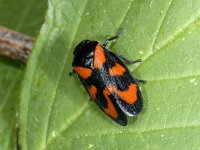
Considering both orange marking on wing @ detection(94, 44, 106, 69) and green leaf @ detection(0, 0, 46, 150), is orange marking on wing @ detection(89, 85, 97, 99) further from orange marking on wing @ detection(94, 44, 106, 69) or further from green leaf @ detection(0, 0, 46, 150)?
green leaf @ detection(0, 0, 46, 150)

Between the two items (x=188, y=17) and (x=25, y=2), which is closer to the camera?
(x=188, y=17)

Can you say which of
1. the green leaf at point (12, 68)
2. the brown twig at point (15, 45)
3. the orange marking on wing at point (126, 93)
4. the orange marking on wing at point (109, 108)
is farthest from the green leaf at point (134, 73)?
the green leaf at point (12, 68)

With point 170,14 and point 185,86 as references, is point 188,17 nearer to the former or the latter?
point 170,14

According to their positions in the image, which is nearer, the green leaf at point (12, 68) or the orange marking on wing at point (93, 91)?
the orange marking on wing at point (93, 91)

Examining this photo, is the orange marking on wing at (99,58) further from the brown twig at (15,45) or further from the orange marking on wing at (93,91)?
the brown twig at (15,45)

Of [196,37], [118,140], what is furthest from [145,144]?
[196,37]

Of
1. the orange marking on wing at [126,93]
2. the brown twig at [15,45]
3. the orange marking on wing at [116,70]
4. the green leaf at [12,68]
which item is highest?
the orange marking on wing at [116,70]

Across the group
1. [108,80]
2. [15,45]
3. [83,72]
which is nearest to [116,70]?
[108,80]

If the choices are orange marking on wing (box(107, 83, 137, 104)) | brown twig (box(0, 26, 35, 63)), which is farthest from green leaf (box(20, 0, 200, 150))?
brown twig (box(0, 26, 35, 63))
